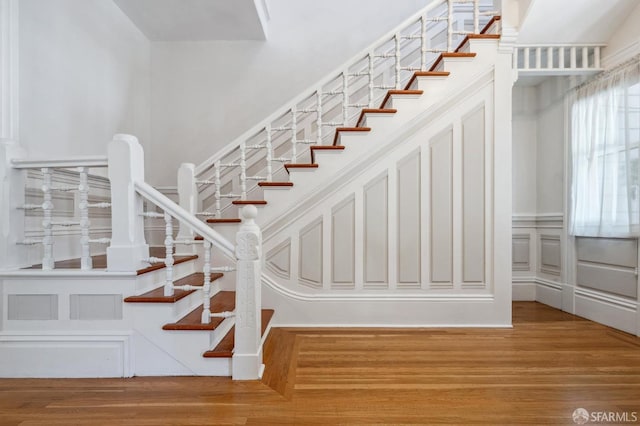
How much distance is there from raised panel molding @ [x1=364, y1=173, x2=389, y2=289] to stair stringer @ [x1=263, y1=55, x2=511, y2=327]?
3cm

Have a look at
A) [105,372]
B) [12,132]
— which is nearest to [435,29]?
[12,132]

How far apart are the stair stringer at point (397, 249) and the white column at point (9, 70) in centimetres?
197

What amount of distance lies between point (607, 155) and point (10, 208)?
15.7 feet

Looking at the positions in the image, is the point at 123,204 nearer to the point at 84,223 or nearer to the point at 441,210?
the point at 84,223

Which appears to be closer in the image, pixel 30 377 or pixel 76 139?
pixel 30 377

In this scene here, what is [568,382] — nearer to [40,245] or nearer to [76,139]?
[40,245]

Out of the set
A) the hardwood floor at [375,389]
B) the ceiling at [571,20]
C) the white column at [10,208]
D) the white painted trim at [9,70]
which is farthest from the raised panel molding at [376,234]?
the white painted trim at [9,70]

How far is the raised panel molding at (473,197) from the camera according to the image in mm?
3439

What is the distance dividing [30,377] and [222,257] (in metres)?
1.61

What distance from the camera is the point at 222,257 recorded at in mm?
3543

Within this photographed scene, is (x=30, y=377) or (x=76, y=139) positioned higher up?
(x=76, y=139)

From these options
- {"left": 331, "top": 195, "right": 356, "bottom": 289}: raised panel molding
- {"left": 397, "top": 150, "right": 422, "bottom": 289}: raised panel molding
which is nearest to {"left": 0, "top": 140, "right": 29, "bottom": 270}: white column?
{"left": 331, "top": 195, "right": 356, "bottom": 289}: raised panel molding

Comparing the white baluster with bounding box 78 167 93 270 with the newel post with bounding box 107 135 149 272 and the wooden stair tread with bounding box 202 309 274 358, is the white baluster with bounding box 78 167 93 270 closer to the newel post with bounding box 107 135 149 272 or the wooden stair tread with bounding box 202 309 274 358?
the newel post with bounding box 107 135 149 272

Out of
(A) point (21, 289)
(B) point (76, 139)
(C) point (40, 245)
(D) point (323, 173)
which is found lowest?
(A) point (21, 289)
